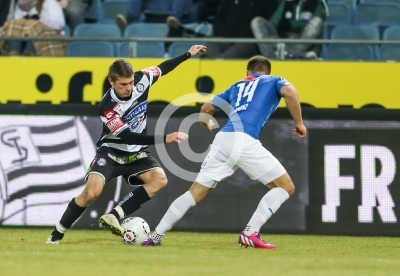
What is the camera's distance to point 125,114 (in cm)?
919

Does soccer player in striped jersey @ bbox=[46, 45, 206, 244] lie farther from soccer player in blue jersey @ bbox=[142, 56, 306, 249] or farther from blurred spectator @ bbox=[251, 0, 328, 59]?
blurred spectator @ bbox=[251, 0, 328, 59]

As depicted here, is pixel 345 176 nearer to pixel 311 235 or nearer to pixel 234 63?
pixel 311 235

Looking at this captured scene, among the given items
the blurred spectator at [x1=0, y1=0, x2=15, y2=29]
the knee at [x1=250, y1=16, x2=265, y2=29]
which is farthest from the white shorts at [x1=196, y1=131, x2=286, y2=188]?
the blurred spectator at [x1=0, y1=0, x2=15, y2=29]

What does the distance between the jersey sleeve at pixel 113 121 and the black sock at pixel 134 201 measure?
2.79 feet

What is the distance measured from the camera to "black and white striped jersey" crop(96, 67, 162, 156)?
902cm

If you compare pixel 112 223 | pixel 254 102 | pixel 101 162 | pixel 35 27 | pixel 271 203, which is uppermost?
pixel 35 27

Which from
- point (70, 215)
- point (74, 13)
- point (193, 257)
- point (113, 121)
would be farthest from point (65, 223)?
point (74, 13)

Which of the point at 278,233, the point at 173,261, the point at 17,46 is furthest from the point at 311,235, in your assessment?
the point at 17,46

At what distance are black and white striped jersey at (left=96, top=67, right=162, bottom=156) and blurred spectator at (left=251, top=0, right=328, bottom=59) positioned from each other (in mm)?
3920

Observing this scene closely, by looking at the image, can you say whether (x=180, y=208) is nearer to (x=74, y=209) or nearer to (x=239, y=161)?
(x=239, y=161)

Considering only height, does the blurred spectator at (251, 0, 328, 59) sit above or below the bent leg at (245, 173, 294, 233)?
above

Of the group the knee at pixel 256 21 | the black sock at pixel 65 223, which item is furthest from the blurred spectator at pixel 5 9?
the black sock at pixel 65 223

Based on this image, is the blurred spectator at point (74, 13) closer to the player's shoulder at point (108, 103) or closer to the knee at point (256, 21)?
the knee at point (256, 21)

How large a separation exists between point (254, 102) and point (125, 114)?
50.8 inches
